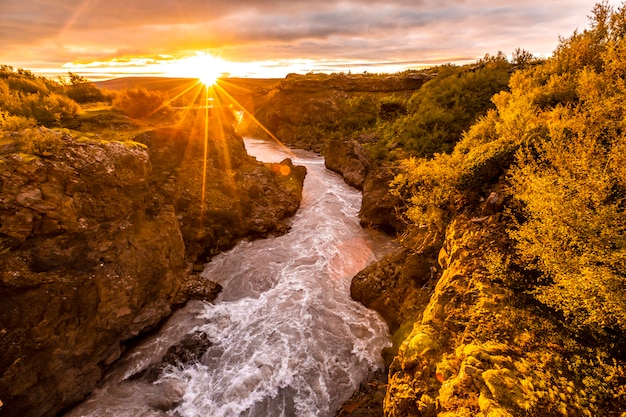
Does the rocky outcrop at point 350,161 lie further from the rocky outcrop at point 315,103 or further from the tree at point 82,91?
the tree at point 82,91

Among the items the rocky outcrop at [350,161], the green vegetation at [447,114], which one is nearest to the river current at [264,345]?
the rocky outcrop at [350,161]

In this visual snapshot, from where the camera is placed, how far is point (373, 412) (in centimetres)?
1166

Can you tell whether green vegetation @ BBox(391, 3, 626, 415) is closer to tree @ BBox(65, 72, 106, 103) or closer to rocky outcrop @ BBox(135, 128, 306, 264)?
rocky outcrop @ BBox(135, 128, 306, 264)

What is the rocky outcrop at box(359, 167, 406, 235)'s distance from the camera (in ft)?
81.6

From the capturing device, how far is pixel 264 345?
1508 centimetres

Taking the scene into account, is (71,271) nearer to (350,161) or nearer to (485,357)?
(485,357)

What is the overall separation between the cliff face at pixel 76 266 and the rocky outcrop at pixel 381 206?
14.0 meters

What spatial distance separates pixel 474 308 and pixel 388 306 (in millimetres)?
7848

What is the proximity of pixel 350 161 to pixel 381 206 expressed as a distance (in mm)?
12641

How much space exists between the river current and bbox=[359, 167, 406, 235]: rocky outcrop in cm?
219

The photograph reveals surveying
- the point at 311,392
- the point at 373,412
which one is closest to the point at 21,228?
the point at 311,392

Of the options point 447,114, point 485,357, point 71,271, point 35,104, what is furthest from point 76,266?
point 447,114

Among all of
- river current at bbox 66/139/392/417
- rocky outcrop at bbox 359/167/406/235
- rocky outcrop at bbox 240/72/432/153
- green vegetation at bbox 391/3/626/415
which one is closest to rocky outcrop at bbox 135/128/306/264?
river current at bbox 66/139/392/417

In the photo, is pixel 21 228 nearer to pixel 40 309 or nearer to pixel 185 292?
pixel 40 309
